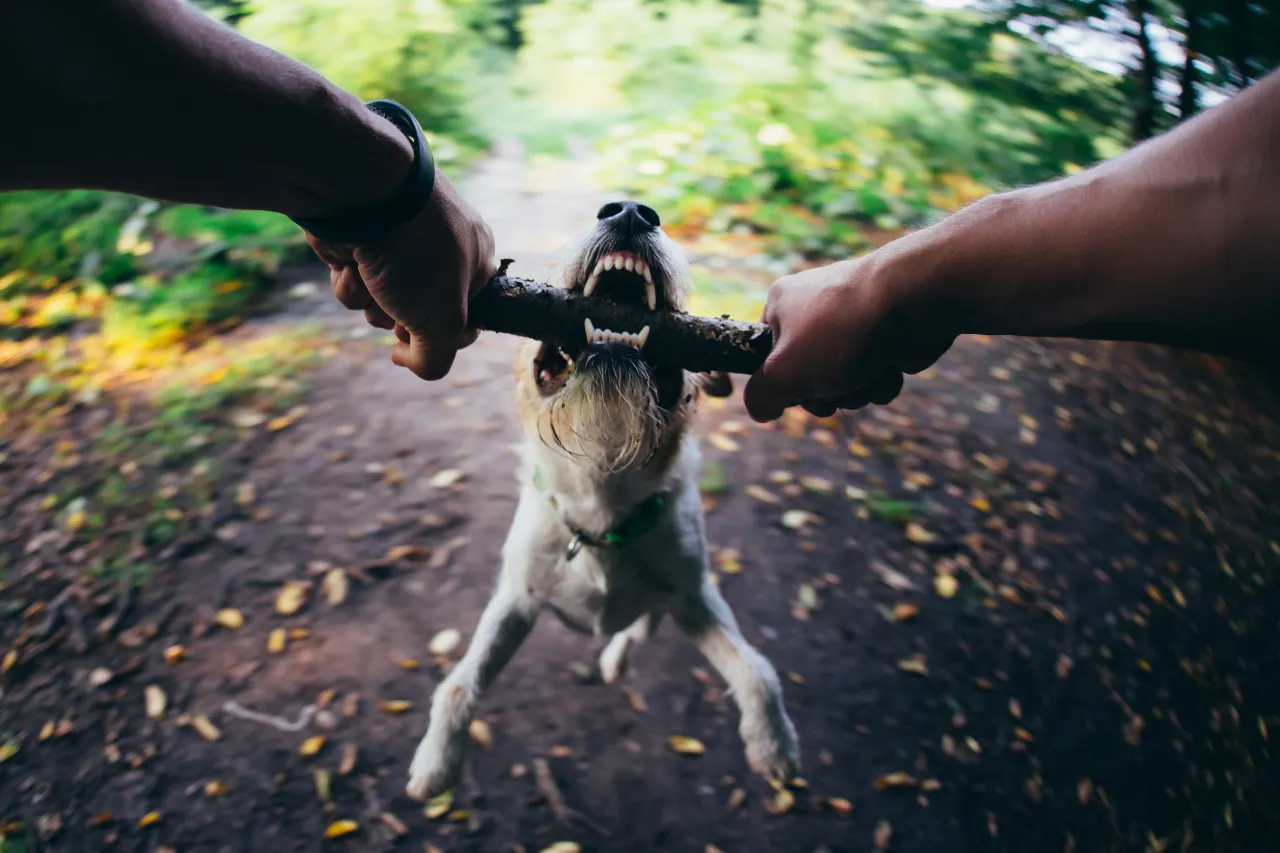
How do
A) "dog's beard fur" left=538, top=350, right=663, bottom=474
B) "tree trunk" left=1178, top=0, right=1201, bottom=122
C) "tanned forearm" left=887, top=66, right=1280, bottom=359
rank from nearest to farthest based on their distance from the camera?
"tanned forearm" left=887, top=66, right=1280, bottom=359
"dog's beard fur" left=538, top=350, right=663, bottom=474
"tree trunk" left=1178, top=0, right=1201, bottom=122

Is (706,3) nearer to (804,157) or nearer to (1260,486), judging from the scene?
(804,157)

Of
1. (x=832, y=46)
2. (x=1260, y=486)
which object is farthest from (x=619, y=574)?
(x=832, y=46)

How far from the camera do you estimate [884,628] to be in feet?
12.0

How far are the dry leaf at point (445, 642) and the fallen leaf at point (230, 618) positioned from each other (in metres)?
0.94

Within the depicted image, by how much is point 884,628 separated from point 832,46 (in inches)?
251

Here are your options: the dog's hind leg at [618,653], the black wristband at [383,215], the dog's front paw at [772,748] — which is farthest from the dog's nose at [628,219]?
the dog's hind leg at [618,653]

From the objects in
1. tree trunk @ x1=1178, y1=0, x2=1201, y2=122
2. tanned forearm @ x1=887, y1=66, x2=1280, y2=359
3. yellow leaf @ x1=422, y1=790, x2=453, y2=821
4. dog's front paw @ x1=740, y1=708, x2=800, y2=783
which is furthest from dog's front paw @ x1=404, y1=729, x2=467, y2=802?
tree trunk @ x1=1178, y1=0, x2=1201, y2=122

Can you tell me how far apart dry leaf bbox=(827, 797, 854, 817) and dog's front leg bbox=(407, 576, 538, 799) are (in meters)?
1.56

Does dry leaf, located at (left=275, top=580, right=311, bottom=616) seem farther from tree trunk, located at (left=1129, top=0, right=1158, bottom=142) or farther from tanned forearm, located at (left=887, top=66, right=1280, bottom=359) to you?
tree trunk, located at (left=1129, top=0, right=1158, bottom=142)

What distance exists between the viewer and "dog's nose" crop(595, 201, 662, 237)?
6.43 ft

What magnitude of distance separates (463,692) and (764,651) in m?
1.66

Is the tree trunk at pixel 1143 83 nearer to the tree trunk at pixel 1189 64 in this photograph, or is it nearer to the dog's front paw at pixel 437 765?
the tree trunk at pixel 1189 64

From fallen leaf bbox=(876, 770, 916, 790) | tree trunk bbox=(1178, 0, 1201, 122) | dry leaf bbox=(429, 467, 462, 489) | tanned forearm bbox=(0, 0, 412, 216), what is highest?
tanned forearm bbox=(0, 0, 412, 216)

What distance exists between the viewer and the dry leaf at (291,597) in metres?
3.47
